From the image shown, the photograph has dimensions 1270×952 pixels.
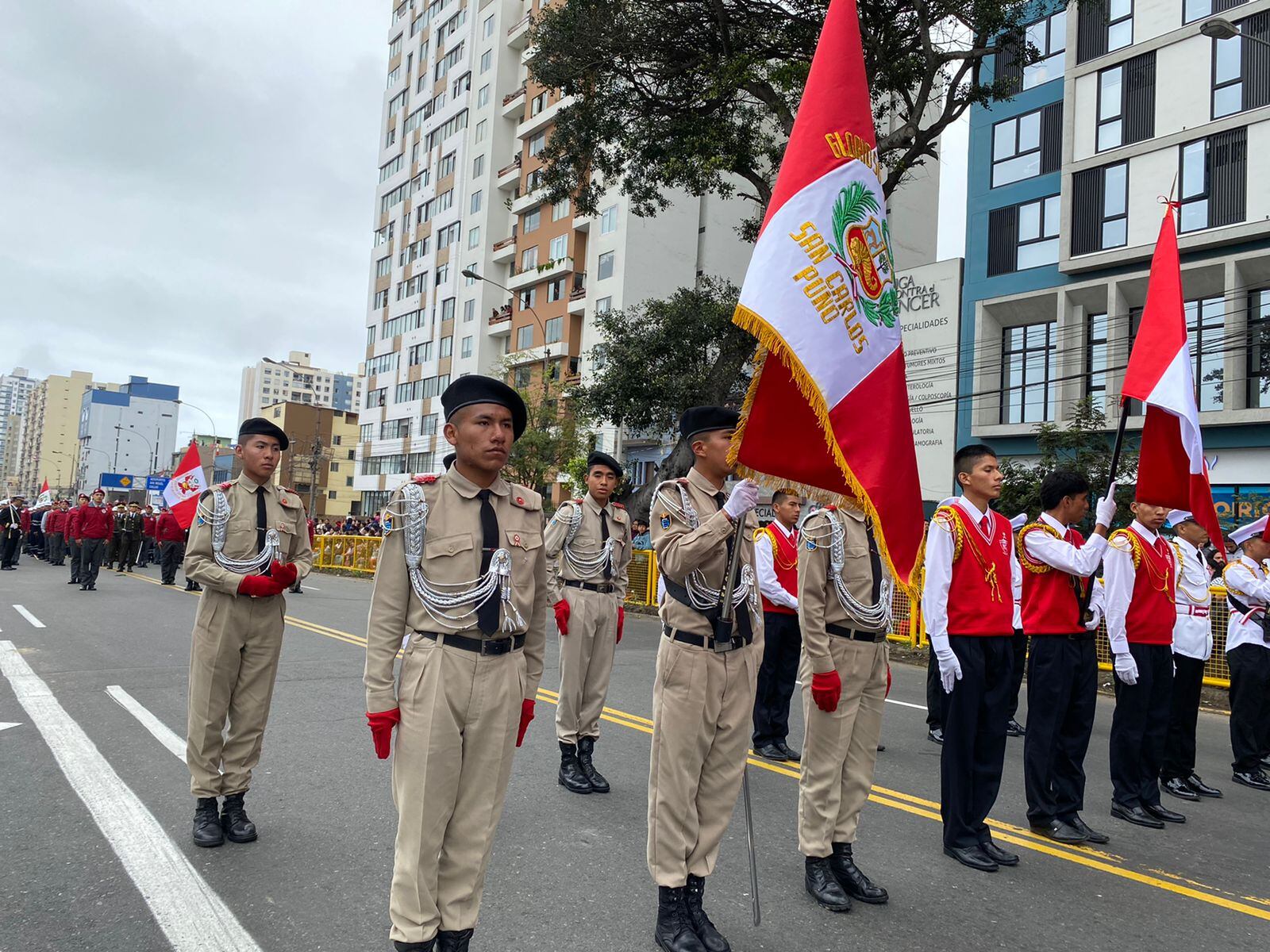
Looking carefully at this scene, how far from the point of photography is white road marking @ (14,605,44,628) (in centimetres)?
1318

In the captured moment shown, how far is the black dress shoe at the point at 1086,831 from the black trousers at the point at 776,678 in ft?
7.76

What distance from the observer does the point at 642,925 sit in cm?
391

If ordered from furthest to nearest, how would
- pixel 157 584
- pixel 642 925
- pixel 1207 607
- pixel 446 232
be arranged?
pixel 446 232 < pixel 157 584 < pixel 1207 607 < pixel 642 925

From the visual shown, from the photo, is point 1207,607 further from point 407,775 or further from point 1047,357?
point 1047,357

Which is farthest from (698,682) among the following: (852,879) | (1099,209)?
(1099,209)

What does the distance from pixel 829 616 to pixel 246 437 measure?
140 inches

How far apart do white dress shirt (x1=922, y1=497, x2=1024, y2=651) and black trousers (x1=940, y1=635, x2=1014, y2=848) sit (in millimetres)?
213

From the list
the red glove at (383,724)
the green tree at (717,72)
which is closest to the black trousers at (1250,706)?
the red glove at (383,724)

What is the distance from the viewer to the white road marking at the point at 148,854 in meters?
3.68

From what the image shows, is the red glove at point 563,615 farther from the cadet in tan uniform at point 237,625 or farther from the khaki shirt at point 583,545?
the cadet in tan uniform at point 237,625

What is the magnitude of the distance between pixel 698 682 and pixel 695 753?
12.0 inches

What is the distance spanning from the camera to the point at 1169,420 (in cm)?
670

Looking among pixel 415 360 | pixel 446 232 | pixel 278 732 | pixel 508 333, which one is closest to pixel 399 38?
pixel 446 232

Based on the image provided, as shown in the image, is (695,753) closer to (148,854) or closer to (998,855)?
(998,855)
